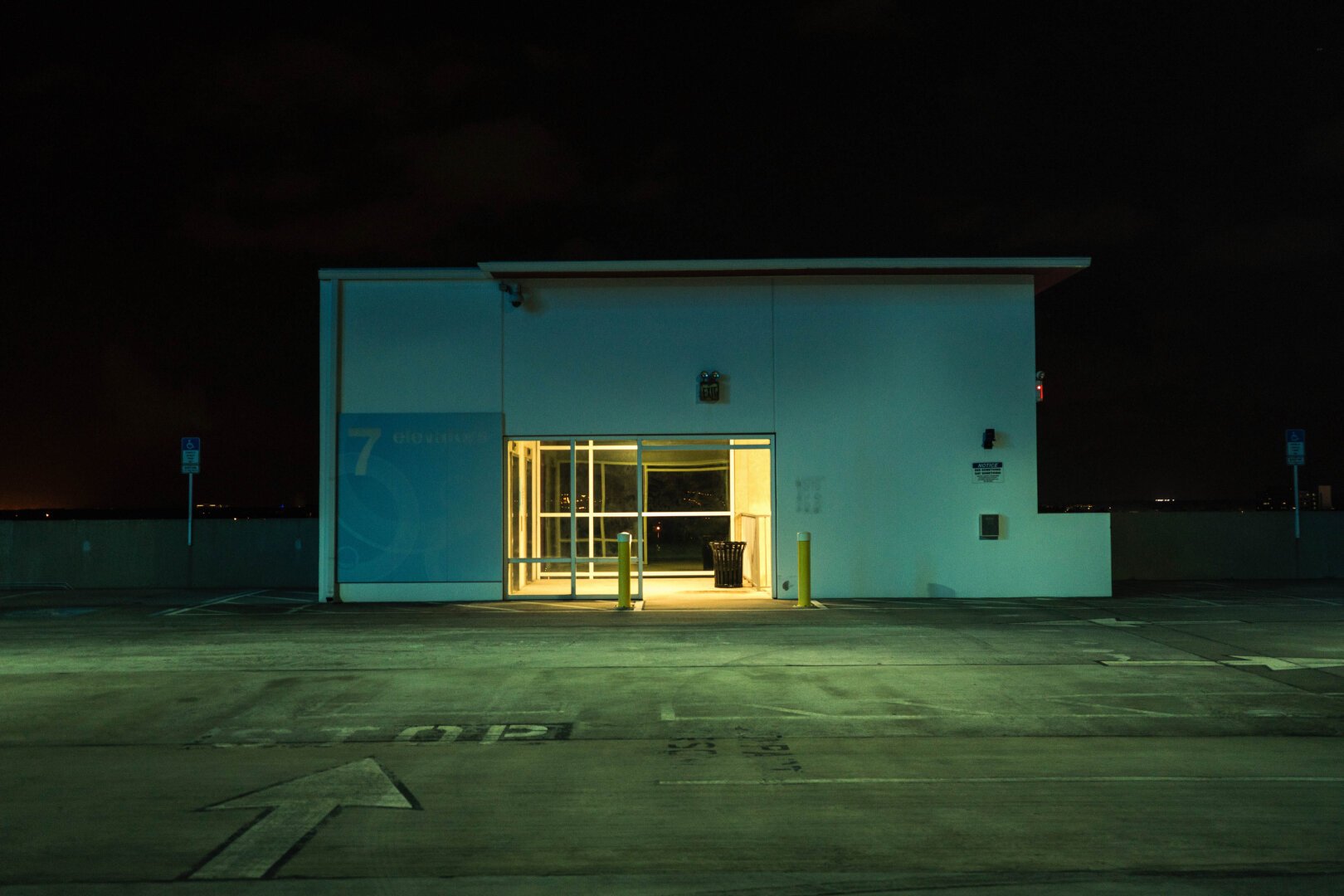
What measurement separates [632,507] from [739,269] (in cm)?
537

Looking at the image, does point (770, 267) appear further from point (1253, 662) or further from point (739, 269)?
point (1253, 662)

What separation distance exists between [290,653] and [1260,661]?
1037cm

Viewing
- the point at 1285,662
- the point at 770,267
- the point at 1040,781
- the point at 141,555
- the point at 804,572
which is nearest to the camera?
the point at 1040,781

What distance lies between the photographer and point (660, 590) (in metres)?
19.7

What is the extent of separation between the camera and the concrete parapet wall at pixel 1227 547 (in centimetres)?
2188

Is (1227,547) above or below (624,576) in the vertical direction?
above

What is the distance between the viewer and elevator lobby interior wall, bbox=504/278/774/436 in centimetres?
1780

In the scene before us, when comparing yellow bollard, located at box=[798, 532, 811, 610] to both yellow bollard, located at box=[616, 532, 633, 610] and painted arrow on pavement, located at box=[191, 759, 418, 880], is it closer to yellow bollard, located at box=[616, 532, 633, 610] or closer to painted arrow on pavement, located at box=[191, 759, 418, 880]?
yellow bollard, located at box=[616, 532, 633, 610]

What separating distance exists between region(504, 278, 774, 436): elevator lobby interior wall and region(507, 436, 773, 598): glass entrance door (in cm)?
78

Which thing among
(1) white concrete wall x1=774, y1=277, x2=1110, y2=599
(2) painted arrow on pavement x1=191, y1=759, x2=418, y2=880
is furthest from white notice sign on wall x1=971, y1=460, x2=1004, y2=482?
(2) painted arrow on pavement x1=191, y1=759, x2=418, y2=880

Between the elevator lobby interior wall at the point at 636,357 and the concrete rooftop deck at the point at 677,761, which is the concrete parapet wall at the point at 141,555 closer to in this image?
the elevator lobby interior wall at the point at 636,357

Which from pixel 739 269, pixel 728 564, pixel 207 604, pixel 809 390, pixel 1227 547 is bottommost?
pixel 207 604

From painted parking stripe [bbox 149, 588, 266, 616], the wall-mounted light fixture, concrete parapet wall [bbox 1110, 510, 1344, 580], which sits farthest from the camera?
concrete parapet wall [bbox 1110, 510, 1344, 580]

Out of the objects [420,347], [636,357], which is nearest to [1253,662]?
[636,357]
